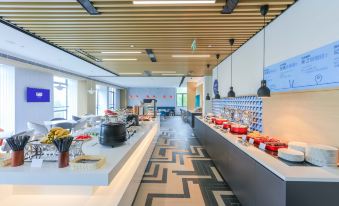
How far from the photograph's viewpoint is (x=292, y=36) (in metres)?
2.78

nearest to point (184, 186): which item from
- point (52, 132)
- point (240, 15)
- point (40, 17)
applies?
point (52, 132)

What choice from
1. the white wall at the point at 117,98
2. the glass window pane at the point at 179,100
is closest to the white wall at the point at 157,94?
the glass window pane at the point at 179,100

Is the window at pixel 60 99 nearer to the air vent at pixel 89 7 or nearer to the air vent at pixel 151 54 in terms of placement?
the air vent at pixel 151 54

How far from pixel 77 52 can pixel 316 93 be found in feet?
18.4

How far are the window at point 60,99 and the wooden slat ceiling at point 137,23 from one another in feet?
18.0

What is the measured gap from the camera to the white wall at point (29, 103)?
664cm

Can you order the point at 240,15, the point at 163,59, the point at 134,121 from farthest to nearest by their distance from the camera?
the point at 163,59, the point at 134,121, the point at 240,15

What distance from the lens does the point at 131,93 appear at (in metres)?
20.7

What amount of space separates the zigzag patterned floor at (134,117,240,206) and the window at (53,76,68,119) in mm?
6680

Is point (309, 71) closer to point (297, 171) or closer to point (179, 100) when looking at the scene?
point (297, 171)

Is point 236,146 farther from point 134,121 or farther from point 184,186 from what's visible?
point 134,121

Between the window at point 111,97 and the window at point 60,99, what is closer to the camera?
the window at point 60,99

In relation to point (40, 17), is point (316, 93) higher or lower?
lower

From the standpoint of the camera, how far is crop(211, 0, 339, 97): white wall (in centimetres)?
215
